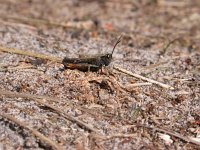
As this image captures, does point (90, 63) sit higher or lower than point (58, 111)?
higher

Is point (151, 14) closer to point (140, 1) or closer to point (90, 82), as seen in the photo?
point (140, 1)

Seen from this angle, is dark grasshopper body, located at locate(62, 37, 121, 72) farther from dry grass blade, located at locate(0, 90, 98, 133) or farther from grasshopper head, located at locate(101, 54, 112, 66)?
dry grass blade, located at locate(0, 90, 98, 133)

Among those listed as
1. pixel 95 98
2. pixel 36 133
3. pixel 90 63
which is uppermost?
pixel 90 63

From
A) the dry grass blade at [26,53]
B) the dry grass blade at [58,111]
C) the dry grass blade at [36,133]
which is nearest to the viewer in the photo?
the dry grass blade at [36,133]

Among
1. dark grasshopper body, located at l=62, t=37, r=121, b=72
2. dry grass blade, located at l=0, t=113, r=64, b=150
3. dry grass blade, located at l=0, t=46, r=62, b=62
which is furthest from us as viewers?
dry grass blade, located at l=0, t=46, r=62, b=62

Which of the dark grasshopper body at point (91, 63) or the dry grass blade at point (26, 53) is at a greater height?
the dry grass blade at point (26, 53)

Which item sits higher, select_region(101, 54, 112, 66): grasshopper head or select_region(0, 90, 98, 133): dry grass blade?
select_region(101, 54, 112, 66): grasshopper head

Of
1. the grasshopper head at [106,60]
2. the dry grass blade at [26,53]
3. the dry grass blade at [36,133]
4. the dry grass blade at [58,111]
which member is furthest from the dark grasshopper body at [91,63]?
the dry grass blade at [36,133]

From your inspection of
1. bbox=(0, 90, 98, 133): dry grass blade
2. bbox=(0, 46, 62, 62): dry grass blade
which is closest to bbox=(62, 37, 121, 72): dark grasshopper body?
bbox=(0, 46, 62, 62): dry grass blade

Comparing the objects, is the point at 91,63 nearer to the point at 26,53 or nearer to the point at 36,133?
the point at 26,53

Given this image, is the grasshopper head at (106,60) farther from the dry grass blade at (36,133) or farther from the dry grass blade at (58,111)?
the dry grass blade at (36,133)

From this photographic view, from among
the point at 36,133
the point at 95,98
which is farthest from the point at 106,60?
the point at 36,133
